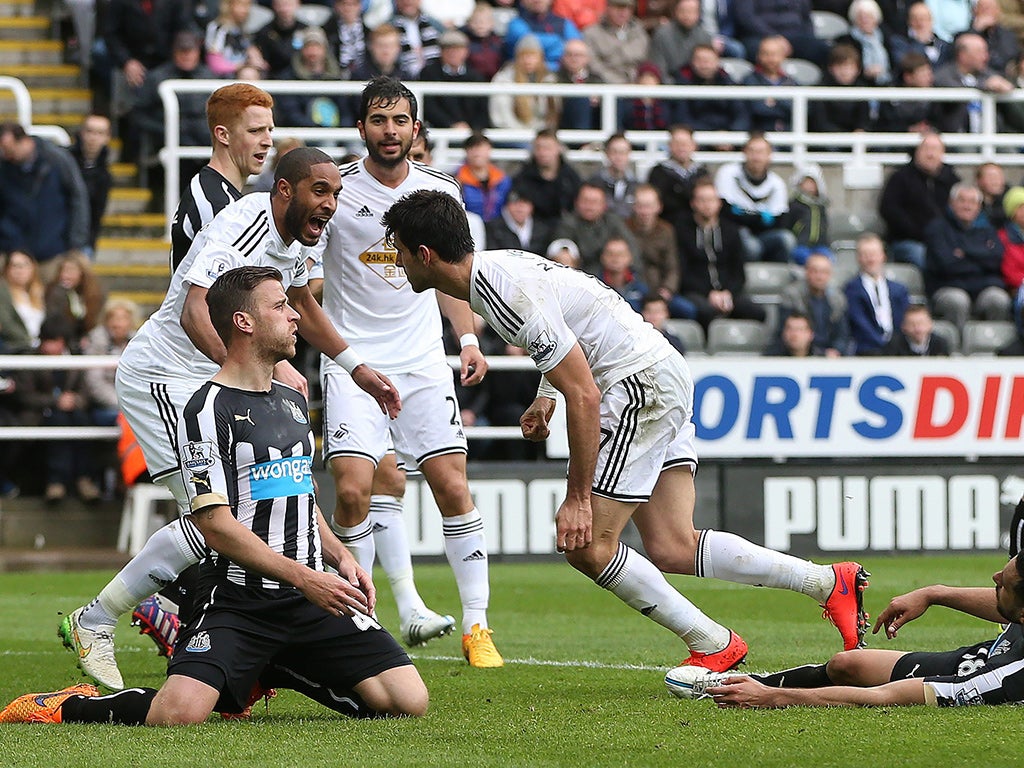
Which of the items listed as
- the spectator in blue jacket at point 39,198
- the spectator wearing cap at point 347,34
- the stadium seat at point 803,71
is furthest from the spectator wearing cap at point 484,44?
the spectator in blue jacket at point 39,198

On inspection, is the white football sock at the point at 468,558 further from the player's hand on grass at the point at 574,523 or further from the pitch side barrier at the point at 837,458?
the pitch side barrier at the point at 837,458

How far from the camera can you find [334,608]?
5867mm

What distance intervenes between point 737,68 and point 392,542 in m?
11.1

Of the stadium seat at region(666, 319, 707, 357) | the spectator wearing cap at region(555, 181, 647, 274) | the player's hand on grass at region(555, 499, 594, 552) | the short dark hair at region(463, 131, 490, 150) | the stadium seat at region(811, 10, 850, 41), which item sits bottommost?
the stadium seat at region(666, 319, 707, 357)

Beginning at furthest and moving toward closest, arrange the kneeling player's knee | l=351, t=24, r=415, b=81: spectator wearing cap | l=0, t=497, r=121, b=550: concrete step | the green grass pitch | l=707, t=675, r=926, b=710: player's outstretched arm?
l=351, t=24, r=415, b=81: spectator wearing cap, l=0, t=497, r=121, b=550: concrete step, the kneeling player's knee, l=707, t=675, r=926, b=710: player's outstretched arm, the green grass pitch

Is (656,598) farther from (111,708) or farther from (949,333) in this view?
(949,333)

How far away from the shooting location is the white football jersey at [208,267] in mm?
7297

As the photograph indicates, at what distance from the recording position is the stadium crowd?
49.4ft

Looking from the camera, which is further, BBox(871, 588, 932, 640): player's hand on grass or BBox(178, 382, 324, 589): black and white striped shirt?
BBox(871, 588, 932, 640): player's hand on grass

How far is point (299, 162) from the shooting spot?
23.9 ft

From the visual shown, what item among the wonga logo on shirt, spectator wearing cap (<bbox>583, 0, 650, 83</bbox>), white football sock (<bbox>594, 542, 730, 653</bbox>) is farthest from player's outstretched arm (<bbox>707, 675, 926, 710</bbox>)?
spectator wearing cap (<bbox>583, 0, 650, 83</bbox>)

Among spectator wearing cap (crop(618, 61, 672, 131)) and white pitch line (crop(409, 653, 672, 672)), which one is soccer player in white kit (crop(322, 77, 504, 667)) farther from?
spectator wearing cap (crop(618, 61, 672, 131))

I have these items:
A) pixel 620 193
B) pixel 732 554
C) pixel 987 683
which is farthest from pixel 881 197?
pixel 987 683

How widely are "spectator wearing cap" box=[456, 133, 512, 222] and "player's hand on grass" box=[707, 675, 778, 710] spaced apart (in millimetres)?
9841
